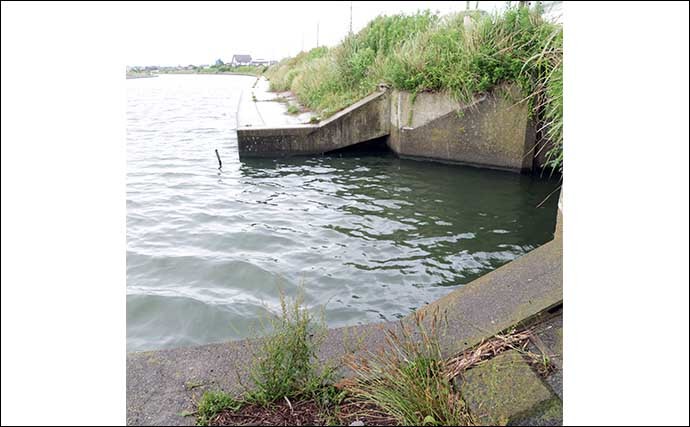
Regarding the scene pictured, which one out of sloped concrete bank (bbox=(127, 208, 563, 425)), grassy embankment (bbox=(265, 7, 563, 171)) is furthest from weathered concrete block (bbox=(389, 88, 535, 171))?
sloped concrete bank (bbox=(127, 208, 563, 425))

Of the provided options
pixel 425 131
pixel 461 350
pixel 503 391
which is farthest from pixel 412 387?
pixel 425 131

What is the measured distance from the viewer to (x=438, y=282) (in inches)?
214

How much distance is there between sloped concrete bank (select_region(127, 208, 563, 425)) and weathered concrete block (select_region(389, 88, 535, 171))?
5861 mm

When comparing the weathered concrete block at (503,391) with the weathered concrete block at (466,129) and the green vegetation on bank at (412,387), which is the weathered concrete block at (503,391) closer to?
the green vegetation on bank at (412,387)

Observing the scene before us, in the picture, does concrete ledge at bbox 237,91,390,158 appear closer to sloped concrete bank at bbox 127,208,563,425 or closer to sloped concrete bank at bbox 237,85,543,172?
sloped concrete bank at bbox 237,85,543,172

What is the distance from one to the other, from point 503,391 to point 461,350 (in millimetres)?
548

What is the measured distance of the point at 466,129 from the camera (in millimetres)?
9977

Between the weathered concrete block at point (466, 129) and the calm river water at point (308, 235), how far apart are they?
0.29 meters

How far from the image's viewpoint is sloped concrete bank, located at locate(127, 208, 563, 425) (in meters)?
2.56

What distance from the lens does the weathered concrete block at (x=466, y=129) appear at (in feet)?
31.2

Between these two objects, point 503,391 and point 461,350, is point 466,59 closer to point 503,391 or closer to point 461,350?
point 461,350

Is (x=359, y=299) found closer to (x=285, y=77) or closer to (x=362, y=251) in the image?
(x=362, y=251)

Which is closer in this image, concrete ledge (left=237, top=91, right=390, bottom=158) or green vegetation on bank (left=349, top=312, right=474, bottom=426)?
green vegetation on bank (left=349, top=312, right=474, bottom=426)

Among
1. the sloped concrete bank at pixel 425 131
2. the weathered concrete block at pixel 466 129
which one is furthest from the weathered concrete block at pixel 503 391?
the weathered concrete block at pixel 466 129
